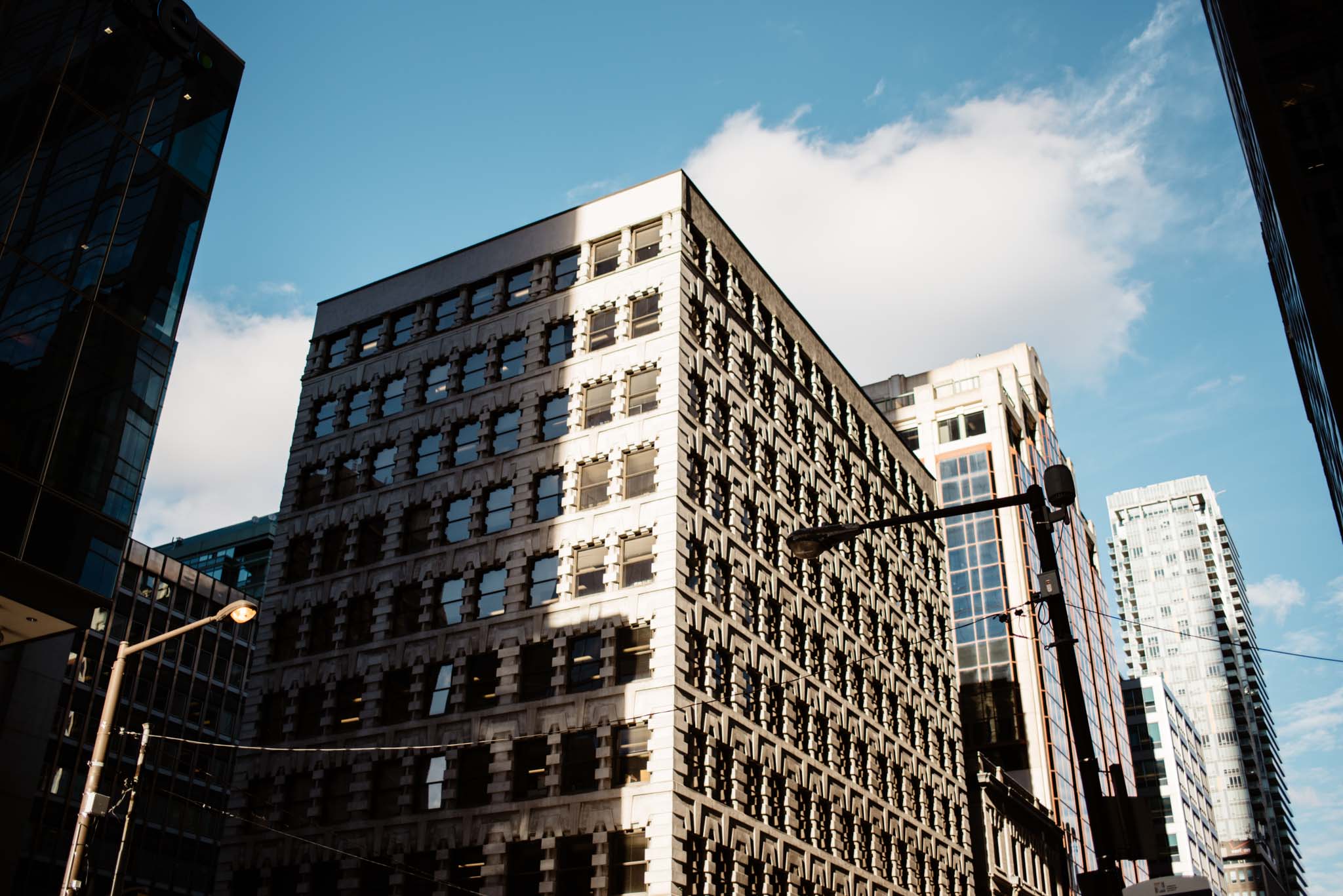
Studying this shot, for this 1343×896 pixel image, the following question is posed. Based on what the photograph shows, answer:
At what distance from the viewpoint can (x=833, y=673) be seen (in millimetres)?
51500

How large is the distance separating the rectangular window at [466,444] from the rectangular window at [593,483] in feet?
17.7

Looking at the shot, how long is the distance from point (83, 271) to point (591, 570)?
20128mm

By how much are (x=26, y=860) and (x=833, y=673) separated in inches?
2018

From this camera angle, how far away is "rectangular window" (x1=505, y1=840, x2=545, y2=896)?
119ft

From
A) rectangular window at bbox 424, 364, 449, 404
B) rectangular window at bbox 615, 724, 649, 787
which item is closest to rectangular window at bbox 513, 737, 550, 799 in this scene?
rectangular window at bbox 615, 724, 649, 787

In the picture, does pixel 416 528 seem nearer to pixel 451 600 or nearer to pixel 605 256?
pixel 451 600

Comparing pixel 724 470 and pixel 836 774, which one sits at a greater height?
pixel 724 470

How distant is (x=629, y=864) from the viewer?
35.3 metres

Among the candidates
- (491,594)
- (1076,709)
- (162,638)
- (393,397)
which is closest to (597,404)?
(491,594)

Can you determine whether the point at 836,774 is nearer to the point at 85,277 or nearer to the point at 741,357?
the point at 741,357

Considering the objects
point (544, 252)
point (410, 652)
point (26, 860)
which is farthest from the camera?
point (26, 860)

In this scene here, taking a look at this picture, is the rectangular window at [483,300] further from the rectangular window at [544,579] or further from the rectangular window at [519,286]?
the rectangular window at [544,579]

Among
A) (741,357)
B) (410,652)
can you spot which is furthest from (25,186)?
(741,357)

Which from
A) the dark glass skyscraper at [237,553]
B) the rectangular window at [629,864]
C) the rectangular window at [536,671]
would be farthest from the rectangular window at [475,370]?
the dark glass skyscraper at [237,553]
